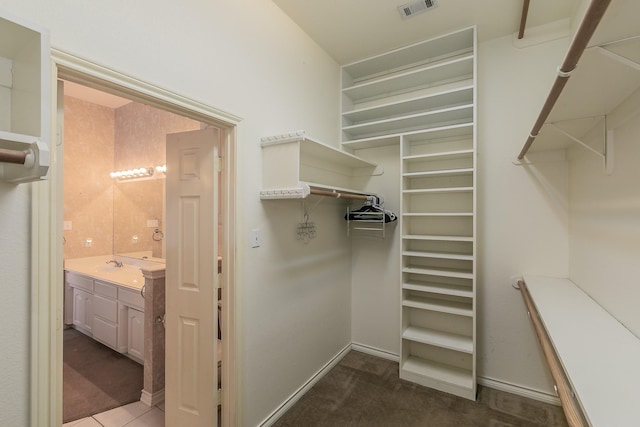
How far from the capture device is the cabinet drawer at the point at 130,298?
273cm

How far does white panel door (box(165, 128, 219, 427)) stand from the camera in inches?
71.6

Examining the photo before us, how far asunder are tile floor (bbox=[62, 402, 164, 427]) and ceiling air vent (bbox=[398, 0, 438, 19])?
142 inches

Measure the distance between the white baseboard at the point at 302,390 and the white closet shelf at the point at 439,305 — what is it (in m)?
0.93

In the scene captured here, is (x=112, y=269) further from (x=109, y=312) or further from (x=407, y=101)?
(x=407, y=101)

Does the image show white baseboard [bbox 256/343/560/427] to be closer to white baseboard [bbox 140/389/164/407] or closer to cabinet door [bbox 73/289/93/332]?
white baseboard [bbox 140/389/164/407]

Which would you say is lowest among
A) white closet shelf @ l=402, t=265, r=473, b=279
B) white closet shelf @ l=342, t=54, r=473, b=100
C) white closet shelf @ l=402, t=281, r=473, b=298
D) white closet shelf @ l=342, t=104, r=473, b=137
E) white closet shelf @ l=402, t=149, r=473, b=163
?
white closet shelf @ l=402, t=281, r=473, b=298

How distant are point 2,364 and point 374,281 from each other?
2.73 metres

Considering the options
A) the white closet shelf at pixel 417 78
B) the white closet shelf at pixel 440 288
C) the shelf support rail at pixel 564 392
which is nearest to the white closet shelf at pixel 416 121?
the white closet shelf at pixel 417 78

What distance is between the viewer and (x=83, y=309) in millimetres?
3525

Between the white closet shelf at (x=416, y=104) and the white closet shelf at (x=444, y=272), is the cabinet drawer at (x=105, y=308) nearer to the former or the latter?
the white closet shelf at (x=444, y=272)

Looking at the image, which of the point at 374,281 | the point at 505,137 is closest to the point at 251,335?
the point at 374,281

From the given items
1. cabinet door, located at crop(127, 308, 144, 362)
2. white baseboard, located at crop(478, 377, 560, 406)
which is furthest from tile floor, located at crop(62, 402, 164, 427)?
white baseboard, located at crop(478, 377, 560, 406)

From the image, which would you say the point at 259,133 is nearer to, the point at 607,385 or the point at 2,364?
the point at 2,364

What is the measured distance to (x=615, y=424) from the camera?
698 mm
